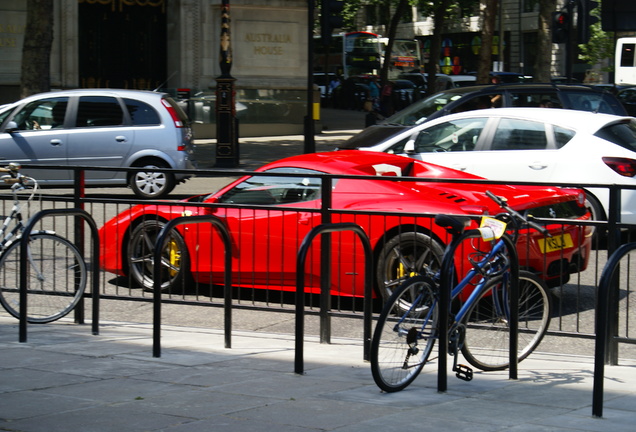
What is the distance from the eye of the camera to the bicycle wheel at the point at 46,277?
776 centimetres

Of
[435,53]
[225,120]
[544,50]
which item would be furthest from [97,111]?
[435,53]

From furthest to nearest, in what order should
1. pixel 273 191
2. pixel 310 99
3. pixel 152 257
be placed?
pixel 310 99
pixel 273 191
pixel 152 257

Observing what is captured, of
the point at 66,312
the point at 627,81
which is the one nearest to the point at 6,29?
the point at 66,312

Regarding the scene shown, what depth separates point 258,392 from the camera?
18.2 ft

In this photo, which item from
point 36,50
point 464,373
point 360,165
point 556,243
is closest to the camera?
point 464,373

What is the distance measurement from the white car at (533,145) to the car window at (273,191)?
3.67m

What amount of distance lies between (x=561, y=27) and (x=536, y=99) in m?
6.05

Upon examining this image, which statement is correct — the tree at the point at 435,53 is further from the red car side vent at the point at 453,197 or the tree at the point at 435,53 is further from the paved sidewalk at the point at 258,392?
the paved sidewalk at the point at 258,392

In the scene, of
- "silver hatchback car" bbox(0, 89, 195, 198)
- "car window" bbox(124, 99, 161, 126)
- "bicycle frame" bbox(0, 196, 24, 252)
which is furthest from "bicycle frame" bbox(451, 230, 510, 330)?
"car window" bbox(124, 99, 161, 126)

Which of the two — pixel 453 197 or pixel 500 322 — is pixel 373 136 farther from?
pixel 500 322

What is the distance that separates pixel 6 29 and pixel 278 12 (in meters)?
7.96

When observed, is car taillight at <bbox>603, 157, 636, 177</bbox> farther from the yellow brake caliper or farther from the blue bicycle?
the yellow brake caliper

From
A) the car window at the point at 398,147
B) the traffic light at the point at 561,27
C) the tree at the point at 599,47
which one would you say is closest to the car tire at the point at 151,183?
the car window at the point at 398,147

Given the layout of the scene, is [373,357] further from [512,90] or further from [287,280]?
[512,90]
